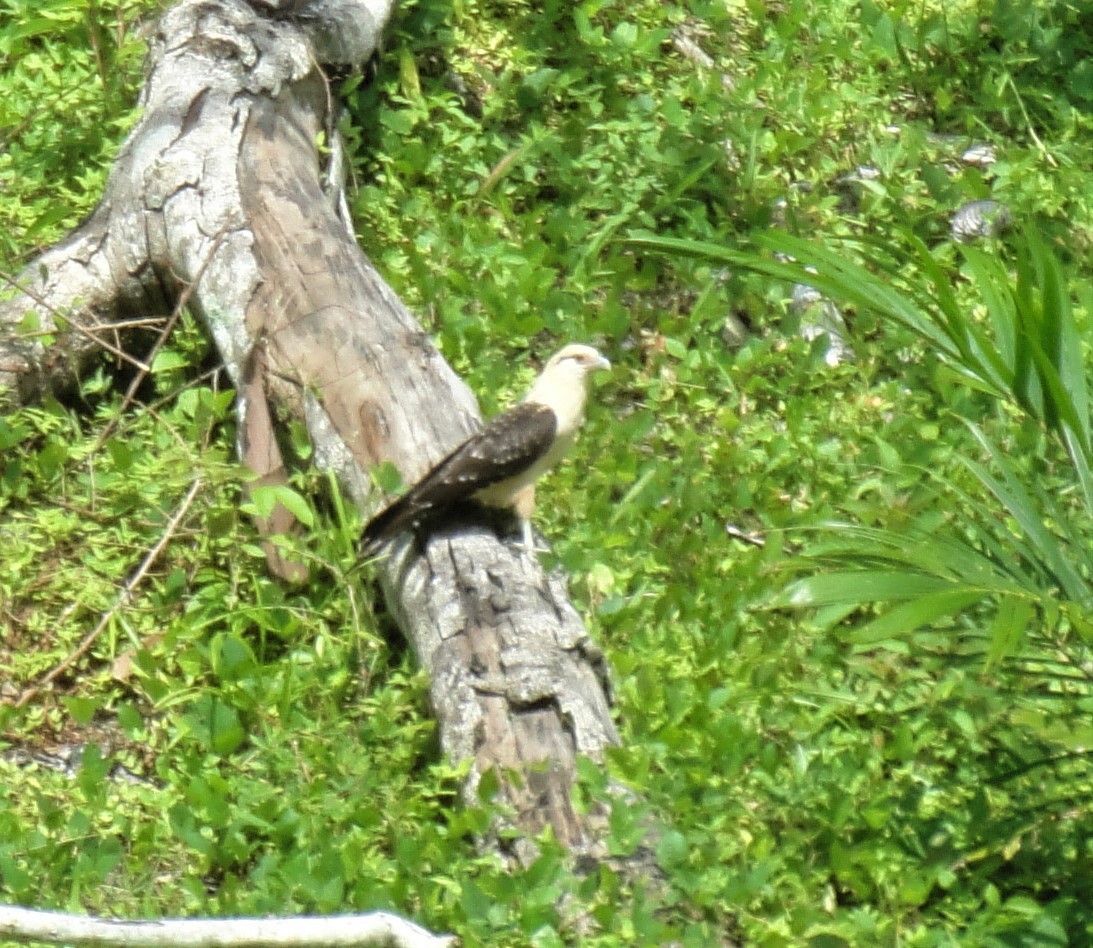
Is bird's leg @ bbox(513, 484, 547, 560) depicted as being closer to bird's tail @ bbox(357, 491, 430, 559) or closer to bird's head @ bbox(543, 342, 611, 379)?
bird's tail @ bbox(357, 491, 430, 559)

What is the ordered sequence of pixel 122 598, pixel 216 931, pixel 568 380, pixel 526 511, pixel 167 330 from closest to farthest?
pixel 216 931, pixel 122 598, pixel 526 511, pixel 167 330, pixel 568 380

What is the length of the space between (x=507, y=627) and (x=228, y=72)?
273cm

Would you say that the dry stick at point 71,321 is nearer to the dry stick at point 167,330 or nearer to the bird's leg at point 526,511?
the dry stick at point 167,330

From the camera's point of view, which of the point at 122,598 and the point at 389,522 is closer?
the point at 389,522

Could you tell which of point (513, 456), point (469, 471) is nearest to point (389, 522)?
point (469, 471)

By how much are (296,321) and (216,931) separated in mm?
2851

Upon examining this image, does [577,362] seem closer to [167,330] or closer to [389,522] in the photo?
[389,522]

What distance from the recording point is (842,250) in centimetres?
704

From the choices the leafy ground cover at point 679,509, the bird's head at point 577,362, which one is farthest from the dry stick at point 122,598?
the bird's head at point 577,362

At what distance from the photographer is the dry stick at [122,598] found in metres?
4.99

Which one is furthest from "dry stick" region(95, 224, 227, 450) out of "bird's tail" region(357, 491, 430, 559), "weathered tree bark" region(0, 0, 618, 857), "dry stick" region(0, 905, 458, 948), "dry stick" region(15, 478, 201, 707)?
"dry stick" region(0, 905, 458, 948)

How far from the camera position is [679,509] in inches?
226

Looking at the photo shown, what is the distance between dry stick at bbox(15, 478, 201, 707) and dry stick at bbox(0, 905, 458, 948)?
205 centimetres

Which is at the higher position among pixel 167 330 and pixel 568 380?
pixel 167 330
